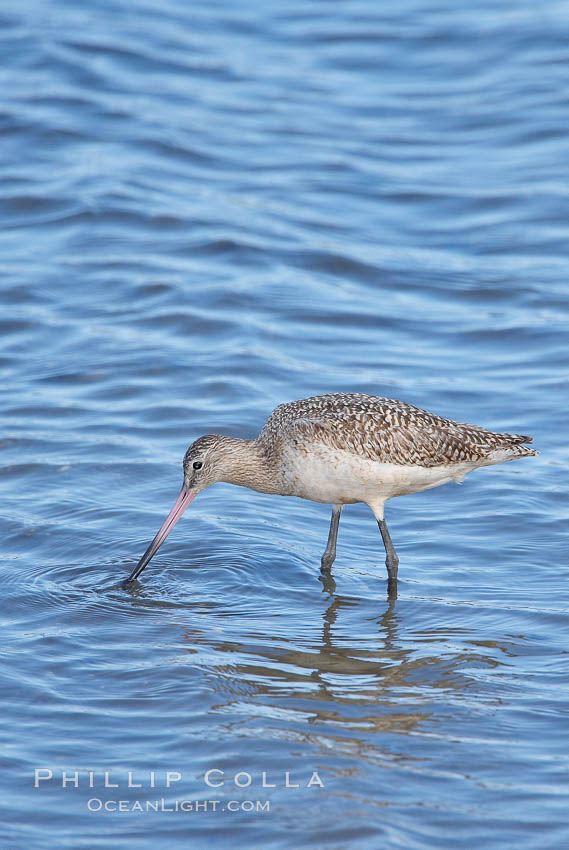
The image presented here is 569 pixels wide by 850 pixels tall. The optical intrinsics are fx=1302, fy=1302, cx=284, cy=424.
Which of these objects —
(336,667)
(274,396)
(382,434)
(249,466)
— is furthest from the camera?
(274,396)

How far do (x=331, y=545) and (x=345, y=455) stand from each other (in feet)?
2.32

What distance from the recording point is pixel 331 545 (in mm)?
8117

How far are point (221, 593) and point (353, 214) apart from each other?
7850 mm

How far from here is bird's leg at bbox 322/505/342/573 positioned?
804cm

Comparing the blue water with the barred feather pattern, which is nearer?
the blue water

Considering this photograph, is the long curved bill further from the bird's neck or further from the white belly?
the white belly

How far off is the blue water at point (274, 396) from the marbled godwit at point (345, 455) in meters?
0.47

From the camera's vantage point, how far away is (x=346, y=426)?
7.79 metres

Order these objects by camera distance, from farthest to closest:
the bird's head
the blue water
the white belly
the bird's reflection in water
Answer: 1. the bird's head
2. the white belly
3. the bird's reflection in water
4. the blue water

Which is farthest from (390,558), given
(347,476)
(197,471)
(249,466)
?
(197,471)

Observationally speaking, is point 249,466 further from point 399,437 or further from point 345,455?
point 399,437

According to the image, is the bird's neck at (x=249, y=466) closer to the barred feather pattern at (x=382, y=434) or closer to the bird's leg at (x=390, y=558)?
the barred feather pattern at (x=382, y=434)

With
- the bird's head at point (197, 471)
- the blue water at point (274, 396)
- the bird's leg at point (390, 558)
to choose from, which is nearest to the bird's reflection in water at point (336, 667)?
the blue water at point (274, 396)

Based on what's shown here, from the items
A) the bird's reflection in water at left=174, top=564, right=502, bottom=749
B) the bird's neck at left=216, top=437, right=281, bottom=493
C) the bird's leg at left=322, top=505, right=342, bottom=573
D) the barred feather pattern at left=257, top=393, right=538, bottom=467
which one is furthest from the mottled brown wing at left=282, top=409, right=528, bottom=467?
the bird's reflection in water at left=174, top=564, right=502, bottom=749
